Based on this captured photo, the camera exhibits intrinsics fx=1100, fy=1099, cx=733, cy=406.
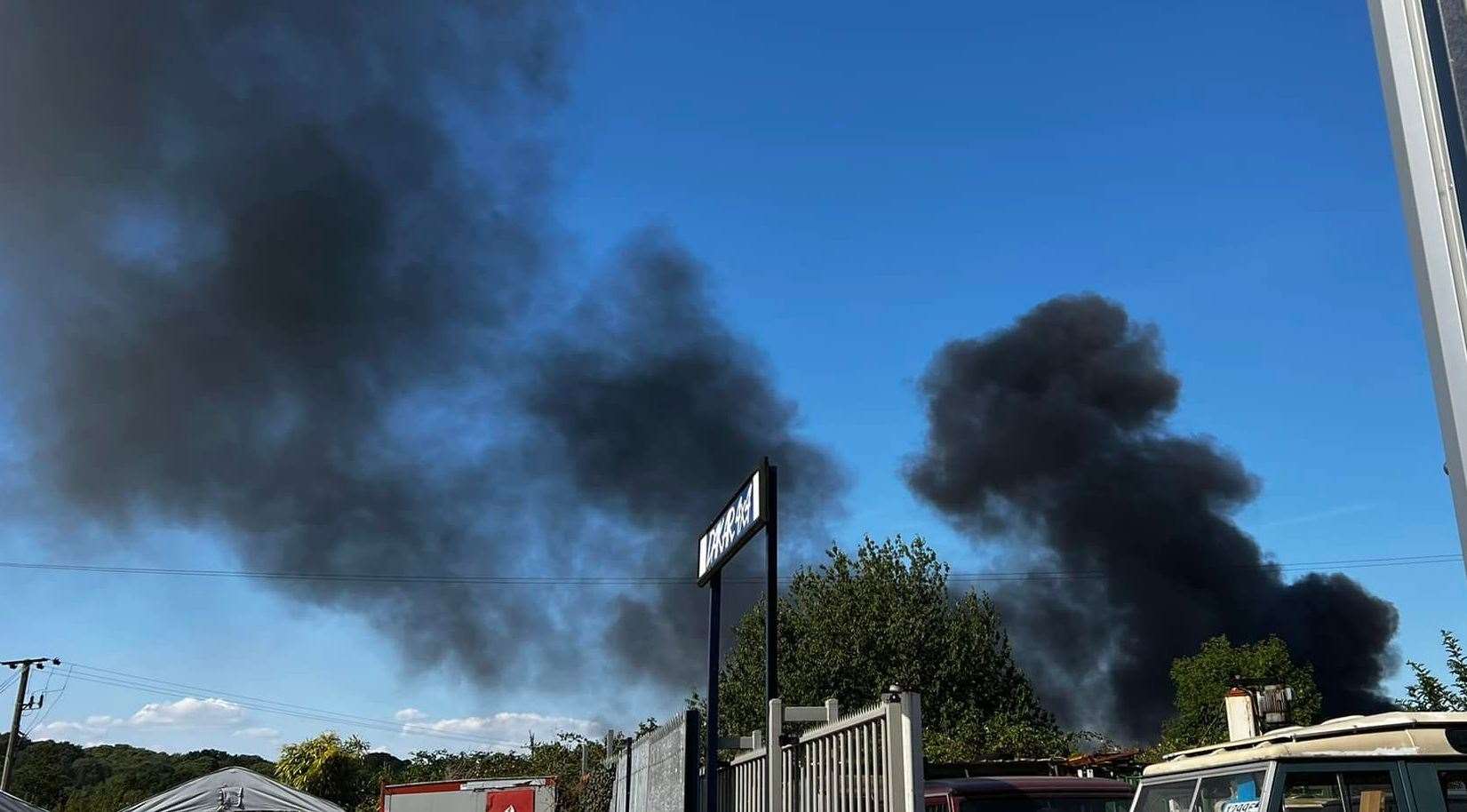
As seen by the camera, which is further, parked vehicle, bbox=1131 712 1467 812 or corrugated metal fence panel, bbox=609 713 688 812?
corrugated metal fence panel, bbox=609 713 688 812

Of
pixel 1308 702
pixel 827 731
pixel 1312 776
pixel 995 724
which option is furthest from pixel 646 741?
pixel 1308 702

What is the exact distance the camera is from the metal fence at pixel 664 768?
799cm

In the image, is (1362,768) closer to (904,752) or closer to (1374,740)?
(1374,740)

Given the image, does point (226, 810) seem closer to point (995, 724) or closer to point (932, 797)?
point (932, 797)

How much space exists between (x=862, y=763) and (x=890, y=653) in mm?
34193

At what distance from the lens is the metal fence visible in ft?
26.2

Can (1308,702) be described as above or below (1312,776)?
above

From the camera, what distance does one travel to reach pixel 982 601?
40781mm

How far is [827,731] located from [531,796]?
13.0m

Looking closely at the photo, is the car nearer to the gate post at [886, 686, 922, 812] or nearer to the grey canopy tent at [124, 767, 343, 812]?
the gate post at [886, 686, 922, 812]

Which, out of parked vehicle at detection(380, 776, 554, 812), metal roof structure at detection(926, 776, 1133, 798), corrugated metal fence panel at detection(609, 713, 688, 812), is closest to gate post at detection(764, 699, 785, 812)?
corrugated metal fence panel at detection(609, 713, 688, 812)

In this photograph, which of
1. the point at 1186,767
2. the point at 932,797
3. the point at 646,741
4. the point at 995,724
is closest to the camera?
the point at 1186,767

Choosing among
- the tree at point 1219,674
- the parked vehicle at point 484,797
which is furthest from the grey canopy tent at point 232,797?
the tree at point 1219,674

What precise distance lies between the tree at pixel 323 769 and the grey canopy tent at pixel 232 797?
81.2 feet
